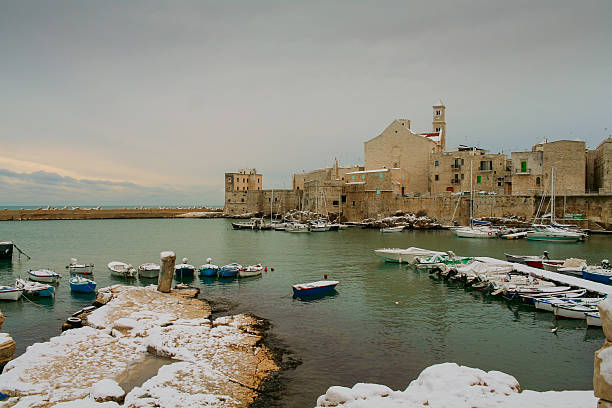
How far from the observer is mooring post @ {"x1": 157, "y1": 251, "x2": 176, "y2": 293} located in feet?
59.9

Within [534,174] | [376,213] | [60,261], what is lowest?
[60,261]

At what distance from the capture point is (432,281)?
23266 millimetres

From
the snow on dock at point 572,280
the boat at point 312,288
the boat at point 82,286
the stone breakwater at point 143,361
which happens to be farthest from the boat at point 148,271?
the snow on dock at point 572,280

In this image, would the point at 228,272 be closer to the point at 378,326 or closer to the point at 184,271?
the point at 184,271

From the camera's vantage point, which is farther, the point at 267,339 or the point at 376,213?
the point at 376,213

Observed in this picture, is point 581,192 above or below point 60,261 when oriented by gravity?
above

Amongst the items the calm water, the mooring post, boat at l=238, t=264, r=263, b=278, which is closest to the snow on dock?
the calm water

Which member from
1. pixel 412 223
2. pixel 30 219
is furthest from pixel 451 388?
pixel 30 219

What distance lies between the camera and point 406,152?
64.9m

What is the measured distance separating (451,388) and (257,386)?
458 centimetres

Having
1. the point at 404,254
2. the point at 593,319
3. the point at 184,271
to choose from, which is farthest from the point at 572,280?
the point at 184,271

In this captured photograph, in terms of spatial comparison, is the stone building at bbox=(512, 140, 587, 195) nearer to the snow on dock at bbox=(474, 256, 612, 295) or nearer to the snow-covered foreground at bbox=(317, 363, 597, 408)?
the snow on dock at bbox=(474, 256, 612, 295)

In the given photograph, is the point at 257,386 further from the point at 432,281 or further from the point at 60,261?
the point at 60,261

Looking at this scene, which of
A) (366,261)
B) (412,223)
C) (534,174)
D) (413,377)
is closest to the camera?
(413,377)
